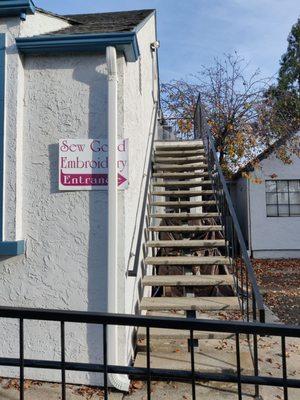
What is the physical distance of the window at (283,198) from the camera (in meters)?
14.1

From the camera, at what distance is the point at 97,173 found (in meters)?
3.94

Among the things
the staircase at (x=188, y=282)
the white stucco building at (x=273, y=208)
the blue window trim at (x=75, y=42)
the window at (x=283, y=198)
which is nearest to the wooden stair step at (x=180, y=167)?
A: the staircase at (x=188, y=282)

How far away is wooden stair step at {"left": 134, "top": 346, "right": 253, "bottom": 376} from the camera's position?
156 inches

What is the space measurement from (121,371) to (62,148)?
8.74ft

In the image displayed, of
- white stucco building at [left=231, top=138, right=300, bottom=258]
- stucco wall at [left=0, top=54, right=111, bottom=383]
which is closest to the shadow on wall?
stucco wall at [left=0, top=54, right=111, bottom=383]

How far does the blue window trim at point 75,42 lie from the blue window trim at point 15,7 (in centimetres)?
29

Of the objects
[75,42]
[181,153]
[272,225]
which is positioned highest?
[75,42]

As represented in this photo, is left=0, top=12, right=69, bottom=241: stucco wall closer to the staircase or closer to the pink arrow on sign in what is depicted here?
the pink arrow on sign

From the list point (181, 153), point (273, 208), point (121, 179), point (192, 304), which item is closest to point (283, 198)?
point (273, 208)

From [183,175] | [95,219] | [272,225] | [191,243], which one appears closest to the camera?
[95,219]

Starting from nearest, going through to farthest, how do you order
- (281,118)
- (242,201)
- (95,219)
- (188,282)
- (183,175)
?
(95,219) < (188,282) < (183,175) < (281,118) < (242,201)

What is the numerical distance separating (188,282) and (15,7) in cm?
338

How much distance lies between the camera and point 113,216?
3.81 metres

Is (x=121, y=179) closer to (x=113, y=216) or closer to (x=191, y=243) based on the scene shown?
(x=113, y=216)
